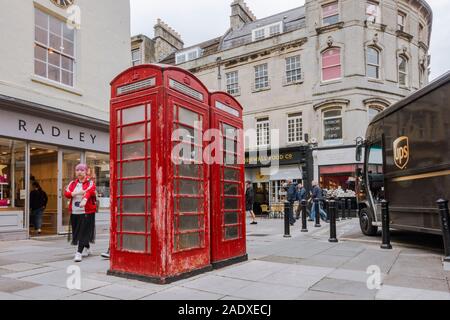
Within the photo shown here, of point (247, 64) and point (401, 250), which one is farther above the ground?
point (247, 64)

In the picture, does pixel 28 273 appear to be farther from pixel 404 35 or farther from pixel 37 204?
pixel 404 35

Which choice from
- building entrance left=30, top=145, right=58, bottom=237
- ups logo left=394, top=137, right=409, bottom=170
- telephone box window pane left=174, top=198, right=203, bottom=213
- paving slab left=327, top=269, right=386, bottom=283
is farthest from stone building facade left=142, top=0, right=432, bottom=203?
telephone box window pane left=174, top=198, right=203, bottom=213

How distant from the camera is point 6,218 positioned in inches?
374

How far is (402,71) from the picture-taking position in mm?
22000

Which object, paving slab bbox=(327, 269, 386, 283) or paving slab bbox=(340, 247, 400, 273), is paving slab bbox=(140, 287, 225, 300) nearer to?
paving slab bbox=(327, 269, 386, 283)

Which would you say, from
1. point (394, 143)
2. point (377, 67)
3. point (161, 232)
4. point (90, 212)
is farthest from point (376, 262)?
A: point (377, 67)

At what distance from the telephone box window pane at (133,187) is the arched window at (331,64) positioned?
1791 centimetres

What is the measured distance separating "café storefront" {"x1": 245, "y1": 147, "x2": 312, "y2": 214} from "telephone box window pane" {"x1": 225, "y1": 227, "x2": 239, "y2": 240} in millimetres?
15287

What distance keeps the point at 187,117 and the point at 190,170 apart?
0.74 metres

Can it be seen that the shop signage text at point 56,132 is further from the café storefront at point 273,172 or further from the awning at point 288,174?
the awning at point 288,174

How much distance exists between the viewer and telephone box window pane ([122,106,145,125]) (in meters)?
5.24

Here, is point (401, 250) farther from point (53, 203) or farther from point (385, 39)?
point (385, 39)

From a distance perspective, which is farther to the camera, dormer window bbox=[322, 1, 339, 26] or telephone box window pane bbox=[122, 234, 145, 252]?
dormer window bbox=[322, 1, 339, 26]

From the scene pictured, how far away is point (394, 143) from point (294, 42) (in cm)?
1502
